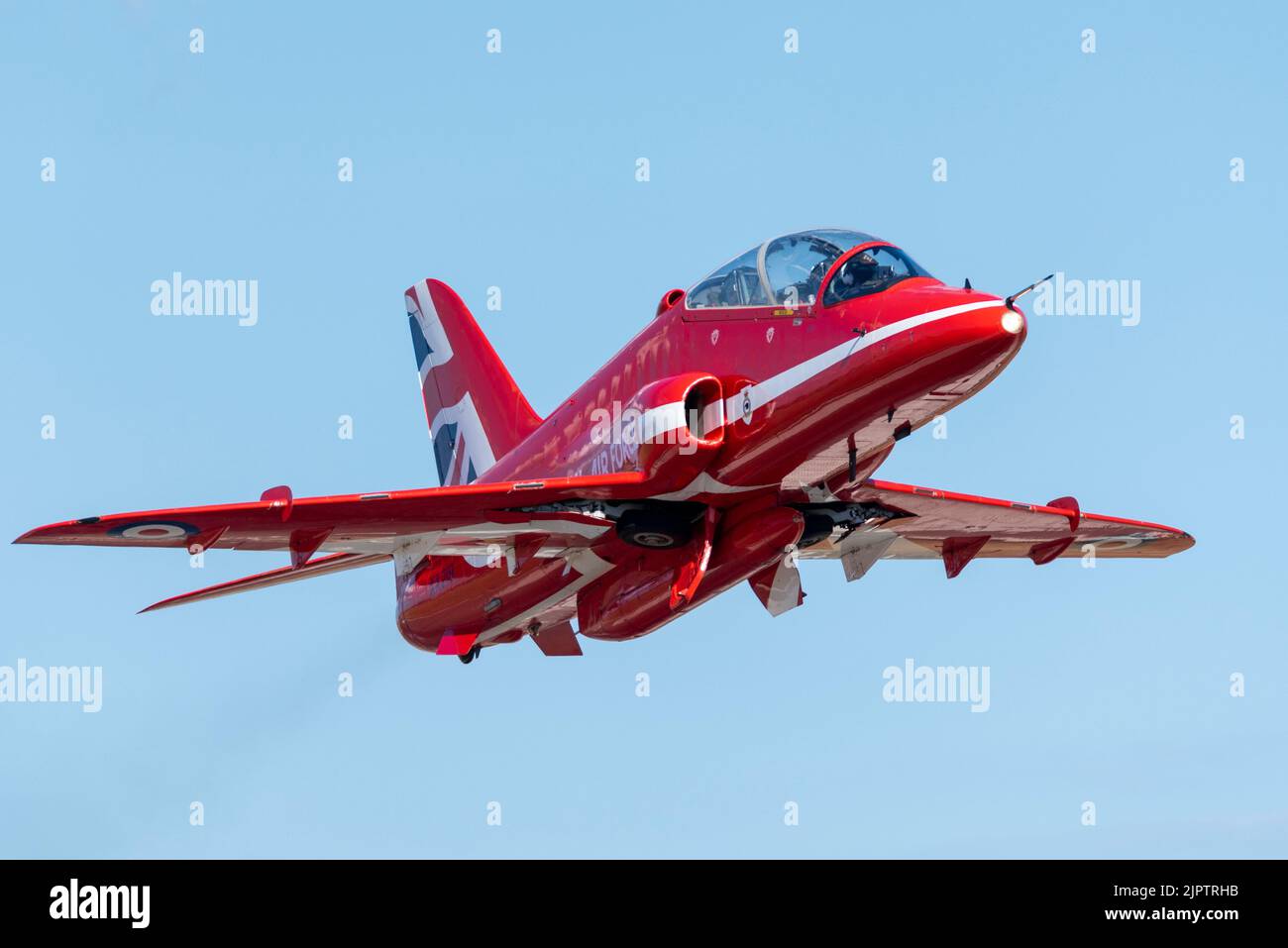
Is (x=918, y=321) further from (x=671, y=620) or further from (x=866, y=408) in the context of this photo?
(x=671, y=620)

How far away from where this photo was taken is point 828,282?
28.3 meters

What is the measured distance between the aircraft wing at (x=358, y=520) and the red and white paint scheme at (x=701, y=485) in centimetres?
4

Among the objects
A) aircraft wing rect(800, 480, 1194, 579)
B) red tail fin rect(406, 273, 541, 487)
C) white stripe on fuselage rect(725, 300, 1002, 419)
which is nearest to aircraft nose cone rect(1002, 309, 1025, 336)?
white stripe on fuselage rect(725, 300, 1002, 419)

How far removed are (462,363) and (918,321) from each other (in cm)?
1600

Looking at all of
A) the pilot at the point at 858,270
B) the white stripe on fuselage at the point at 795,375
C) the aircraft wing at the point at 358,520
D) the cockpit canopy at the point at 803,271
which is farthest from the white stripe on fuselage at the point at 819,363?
the aircraft wing at the point at 358,520

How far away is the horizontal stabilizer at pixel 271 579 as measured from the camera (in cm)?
3438

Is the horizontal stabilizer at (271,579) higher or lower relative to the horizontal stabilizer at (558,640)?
higher

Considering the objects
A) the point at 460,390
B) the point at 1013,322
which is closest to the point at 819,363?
the point at 1013,322

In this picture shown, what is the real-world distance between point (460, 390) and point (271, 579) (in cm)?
745

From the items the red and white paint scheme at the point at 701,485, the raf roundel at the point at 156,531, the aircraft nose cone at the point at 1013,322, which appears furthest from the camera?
the raf roundel at the point at 156,531

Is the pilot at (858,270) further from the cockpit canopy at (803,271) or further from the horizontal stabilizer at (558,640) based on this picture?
the horizontal stabilizer at (558,640)

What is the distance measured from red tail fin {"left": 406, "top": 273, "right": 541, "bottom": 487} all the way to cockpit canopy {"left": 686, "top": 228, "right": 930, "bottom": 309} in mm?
10099

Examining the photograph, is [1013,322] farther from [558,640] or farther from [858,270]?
[558,640]

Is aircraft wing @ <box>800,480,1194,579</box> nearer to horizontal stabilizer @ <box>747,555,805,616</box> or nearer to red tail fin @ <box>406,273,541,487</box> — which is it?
horizontal stabilizer @ <box>747,555,805,616</box>
